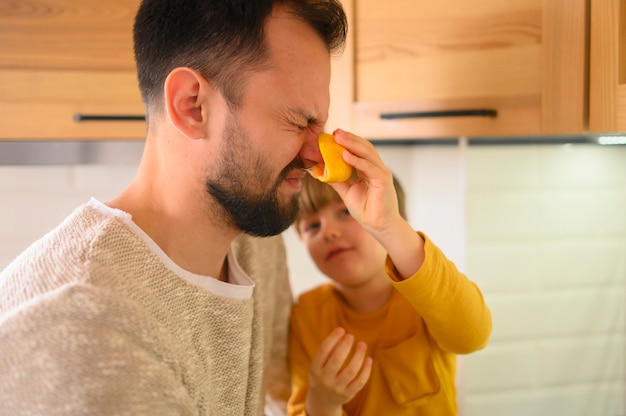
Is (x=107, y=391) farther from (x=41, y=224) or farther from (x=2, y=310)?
(x=41, y=224)

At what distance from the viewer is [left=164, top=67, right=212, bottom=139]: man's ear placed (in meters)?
0.99

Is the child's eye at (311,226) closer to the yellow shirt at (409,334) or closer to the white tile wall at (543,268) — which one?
the yellow shirt at (409,334)

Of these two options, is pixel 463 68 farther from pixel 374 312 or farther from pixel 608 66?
pixel 374 312

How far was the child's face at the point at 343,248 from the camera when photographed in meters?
1.35

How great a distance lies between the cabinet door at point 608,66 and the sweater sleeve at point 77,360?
30.6 inches

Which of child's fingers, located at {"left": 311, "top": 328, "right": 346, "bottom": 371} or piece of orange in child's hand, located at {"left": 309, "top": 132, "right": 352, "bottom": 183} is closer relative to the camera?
piece of orange in child's hand, located at {"left": 309, "top": 132, "right": 352, "bottom": 183}

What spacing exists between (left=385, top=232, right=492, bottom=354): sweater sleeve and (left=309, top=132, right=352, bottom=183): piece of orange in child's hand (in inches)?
7.2

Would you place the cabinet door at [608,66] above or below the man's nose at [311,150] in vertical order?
above

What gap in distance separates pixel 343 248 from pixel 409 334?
0.66 ft

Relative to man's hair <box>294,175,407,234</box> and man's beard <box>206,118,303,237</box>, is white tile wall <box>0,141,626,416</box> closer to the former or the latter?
man's hair <box>294,175,407,234</box>

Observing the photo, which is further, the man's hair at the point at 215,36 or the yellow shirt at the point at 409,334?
the yellow shirt at the point at 409,334

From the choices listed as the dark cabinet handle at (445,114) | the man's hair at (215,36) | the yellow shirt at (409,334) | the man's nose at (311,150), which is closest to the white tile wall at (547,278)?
the dark cabinet handle at (445,114)

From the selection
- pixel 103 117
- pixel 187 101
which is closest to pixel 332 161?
pixel 187 101

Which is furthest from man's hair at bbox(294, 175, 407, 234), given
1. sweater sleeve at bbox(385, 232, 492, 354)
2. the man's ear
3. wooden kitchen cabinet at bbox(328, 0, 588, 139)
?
the man's ear
